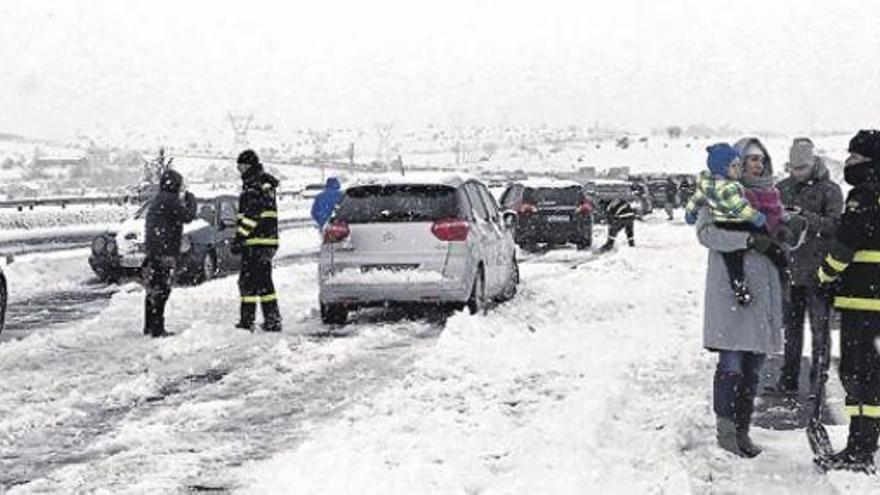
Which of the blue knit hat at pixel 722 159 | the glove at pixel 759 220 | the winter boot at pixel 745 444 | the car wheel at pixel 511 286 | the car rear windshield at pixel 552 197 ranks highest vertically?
the blue knit hat at pixel 722 159

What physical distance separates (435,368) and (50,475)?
3.69 metres

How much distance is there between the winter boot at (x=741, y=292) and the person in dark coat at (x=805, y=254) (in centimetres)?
129

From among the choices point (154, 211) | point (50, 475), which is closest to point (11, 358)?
point (154, 211)

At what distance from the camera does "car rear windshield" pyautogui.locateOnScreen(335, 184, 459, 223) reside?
1204cm

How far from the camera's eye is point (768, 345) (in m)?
6.29

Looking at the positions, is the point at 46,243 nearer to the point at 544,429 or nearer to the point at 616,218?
the point at 616,218

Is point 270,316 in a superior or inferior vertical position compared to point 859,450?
inferior

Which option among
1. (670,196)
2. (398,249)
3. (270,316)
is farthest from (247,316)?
(670,196)

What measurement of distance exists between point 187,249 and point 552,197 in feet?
34.1

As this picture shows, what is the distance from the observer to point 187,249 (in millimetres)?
17531

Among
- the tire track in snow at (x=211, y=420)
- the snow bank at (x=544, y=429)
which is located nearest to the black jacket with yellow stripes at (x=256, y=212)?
the tire track in snow at (x=211, y=420)

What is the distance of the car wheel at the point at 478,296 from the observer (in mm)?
12438

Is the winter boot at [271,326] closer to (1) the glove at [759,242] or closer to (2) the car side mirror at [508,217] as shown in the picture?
(2) the car side mirror at [508,217]

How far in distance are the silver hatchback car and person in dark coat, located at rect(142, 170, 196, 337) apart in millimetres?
1661
